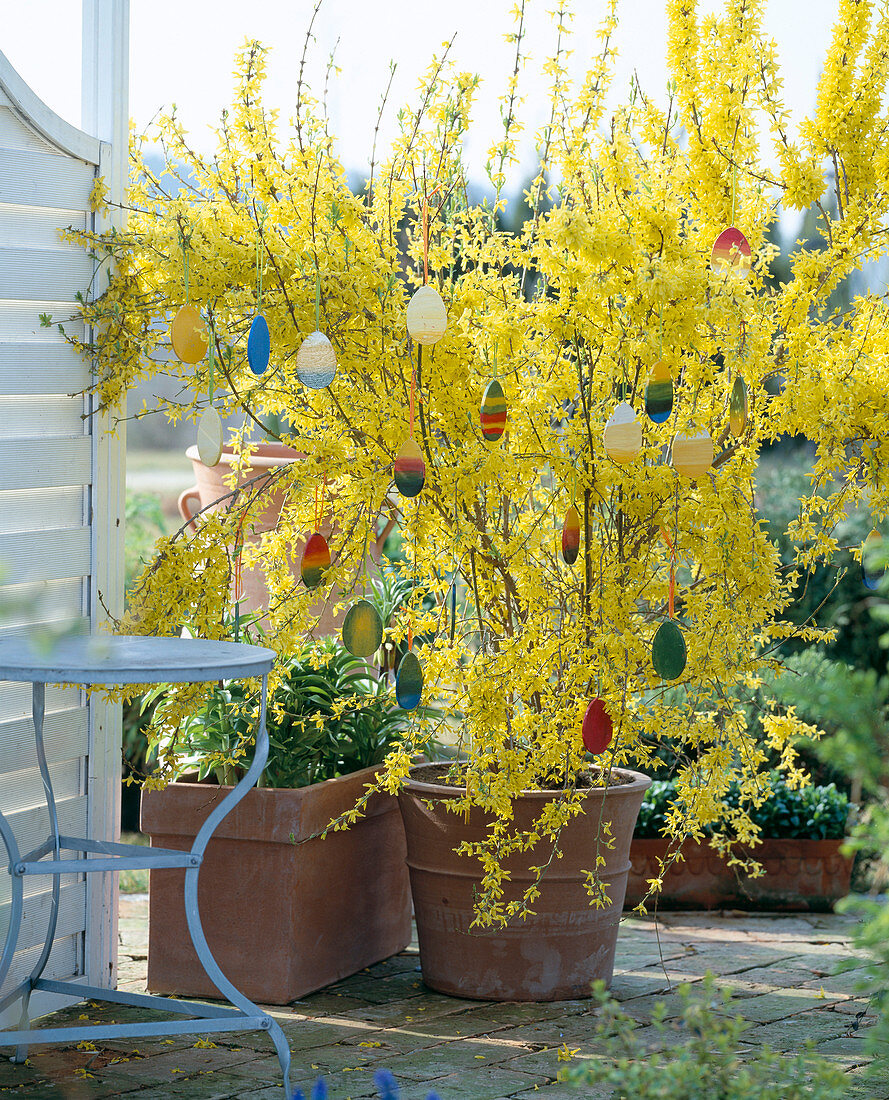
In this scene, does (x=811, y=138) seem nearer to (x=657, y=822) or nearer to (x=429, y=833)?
(x=429, y=833)

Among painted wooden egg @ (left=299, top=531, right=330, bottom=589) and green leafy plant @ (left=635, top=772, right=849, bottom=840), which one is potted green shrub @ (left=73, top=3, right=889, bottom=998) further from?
green leafy plant @ (left=635, top=772, right=849, bottom=840)

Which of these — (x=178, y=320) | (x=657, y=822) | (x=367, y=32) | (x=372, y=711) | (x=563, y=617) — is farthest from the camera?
(x=367, y=32)

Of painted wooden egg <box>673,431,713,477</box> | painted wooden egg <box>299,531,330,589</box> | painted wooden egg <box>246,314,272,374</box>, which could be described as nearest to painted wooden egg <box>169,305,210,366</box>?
painted wooden egg <box>246,314,272,374</box>

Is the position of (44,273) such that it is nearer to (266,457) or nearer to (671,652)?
(266,457)

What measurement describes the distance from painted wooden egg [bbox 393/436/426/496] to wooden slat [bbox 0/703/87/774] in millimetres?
906

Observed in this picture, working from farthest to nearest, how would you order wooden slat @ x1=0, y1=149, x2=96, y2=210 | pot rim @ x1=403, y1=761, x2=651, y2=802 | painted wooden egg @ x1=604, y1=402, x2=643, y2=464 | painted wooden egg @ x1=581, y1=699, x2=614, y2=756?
pot rim @ x1=403, y1=761, x2=651, y2=802
wooden slat @ x1=0, y1=149, x2=96, y2=210
painted wooden egg @ x1=581, y1=699, x2=614, y2=756
painted wooden egg @ x1=604, y1=402, x2=643, y2=464

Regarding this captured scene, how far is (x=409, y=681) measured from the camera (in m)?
2.59

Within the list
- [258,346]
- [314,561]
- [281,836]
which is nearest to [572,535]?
[314,561]

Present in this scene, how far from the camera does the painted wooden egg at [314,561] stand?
260cm

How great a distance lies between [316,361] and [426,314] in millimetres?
224

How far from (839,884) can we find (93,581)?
2.38m

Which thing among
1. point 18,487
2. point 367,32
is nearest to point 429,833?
point 18,487

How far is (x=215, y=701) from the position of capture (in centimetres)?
292

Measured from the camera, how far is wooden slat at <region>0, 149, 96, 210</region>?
8.46 ft
